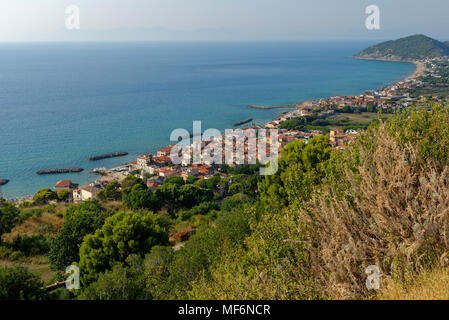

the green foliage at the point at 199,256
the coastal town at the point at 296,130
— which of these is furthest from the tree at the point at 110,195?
the green foliage at the point at 199,256

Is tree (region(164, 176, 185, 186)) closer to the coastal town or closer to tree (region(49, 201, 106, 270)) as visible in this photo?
the coastal town

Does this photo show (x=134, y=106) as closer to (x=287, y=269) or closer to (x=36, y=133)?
(x=36, y=133)

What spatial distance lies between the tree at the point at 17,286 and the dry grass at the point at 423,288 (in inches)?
158

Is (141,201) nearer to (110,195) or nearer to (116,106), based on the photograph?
(110,195)

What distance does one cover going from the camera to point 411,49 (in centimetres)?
9631

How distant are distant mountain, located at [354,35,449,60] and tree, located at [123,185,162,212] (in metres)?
97.7

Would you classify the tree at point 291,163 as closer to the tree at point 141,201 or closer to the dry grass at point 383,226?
the dry grass at point 383,226

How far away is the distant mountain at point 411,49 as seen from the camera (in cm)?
9119

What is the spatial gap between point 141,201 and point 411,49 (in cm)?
10599

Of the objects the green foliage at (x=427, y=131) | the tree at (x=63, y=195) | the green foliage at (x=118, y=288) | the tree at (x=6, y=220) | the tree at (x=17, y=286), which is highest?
the green foliage at (x=427, y=131)

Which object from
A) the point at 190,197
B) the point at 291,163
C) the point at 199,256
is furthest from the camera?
the point at 190,197

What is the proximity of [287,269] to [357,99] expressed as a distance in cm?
4569

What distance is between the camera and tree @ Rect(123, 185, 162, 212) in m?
12.2

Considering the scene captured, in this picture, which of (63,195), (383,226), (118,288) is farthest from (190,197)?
(383,226)
